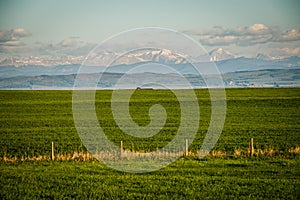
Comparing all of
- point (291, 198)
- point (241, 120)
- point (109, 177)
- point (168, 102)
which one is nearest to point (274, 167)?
point (291, 198)

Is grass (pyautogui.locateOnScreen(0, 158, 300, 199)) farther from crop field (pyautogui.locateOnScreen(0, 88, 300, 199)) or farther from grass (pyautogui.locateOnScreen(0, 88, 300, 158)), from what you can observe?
grass (pyautogui.locateOnScreen(0, 88, 300, 158))

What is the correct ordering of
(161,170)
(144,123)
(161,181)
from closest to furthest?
(161,181)
(161,170)
(144,123)

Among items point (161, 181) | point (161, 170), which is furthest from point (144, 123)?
point (161, 181)

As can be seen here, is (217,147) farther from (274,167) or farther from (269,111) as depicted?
(269,111)

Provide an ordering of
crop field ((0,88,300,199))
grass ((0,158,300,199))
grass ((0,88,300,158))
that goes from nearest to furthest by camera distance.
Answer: grass ((0,158,300,199)) < crop field ((0,88,300,199)) < grass ((0,88,300,158))

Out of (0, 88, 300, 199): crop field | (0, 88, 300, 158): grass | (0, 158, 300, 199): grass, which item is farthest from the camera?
(0, 88, 300, 158): grass

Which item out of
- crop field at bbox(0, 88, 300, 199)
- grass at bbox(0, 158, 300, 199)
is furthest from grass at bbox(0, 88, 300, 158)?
grass at bbox(0, 158, 300, 199)

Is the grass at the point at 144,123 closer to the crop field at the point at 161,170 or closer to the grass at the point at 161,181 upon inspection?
the crop field at the point at 161,170

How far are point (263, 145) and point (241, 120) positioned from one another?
1997 centimetres

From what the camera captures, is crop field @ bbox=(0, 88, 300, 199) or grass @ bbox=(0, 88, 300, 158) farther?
grass @ bbox=(0, 88, 300, 158)

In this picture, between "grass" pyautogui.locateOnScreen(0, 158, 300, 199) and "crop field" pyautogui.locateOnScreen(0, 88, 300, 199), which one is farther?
"crop field" pyautogui.locateOnScreen(0, 88, 300, 199)

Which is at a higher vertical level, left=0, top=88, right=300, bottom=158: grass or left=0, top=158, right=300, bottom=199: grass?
left=0, top=158, right=300, bottom=199: grass

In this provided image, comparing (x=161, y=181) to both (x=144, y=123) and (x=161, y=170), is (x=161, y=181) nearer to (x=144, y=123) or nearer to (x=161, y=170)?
(x=161, y=170)

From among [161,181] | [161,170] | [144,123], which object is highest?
[161,181]
